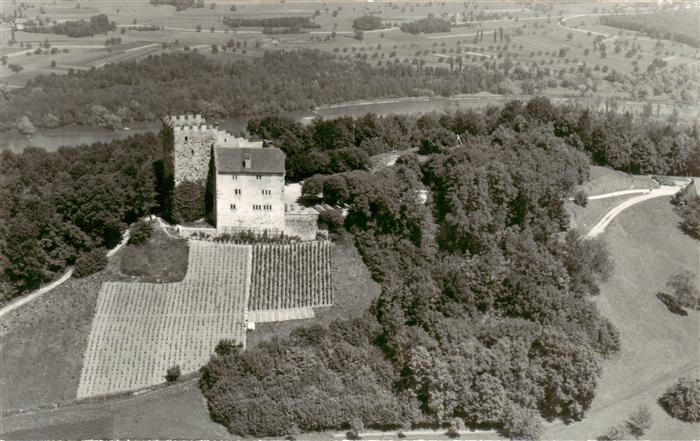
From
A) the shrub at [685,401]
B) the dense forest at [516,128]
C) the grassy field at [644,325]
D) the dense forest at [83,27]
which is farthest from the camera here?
the dense forest at [83,27]

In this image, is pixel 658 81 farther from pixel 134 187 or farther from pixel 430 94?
pixel 134 187

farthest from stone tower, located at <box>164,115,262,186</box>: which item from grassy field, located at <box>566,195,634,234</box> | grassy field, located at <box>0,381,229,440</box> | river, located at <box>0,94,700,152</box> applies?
river, located at <box>0,94,700,152</box>

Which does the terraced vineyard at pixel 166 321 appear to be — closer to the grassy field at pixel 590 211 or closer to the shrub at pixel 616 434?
the shrub at pixel 616 434

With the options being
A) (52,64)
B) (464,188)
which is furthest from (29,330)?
(52,64)

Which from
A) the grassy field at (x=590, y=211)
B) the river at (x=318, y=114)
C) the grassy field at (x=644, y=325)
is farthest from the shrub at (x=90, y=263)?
the river at (x=318, y=114)

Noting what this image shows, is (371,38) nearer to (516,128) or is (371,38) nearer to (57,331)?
(516,128)

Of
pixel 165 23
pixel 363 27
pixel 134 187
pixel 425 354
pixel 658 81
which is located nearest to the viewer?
pixel 425 354
